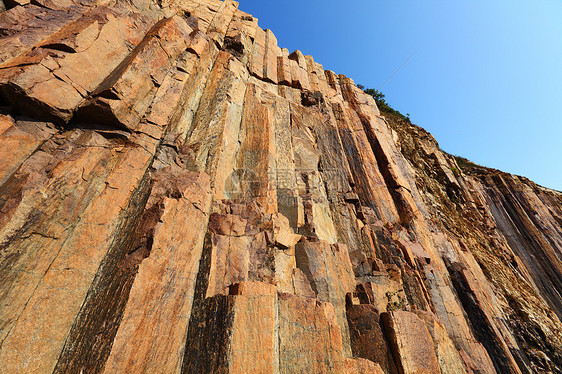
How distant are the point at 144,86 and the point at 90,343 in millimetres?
6451

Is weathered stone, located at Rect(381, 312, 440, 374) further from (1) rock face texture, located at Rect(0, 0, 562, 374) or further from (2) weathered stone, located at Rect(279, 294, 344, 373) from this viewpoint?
(2) weathered stone, located at Rect(279, 294, 344, 373)

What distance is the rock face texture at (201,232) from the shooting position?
167 inches

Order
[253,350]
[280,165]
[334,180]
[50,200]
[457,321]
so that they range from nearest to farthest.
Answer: [253,350], [50,200], [457,321], [280,165], [334,180]

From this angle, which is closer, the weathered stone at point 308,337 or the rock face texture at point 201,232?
the rock face texture at point 201,232

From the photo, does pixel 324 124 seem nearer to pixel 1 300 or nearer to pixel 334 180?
pixel 334 180

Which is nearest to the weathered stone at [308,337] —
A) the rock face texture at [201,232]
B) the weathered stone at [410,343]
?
the rock face texture at [201,232]

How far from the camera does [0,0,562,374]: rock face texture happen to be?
4.25 m

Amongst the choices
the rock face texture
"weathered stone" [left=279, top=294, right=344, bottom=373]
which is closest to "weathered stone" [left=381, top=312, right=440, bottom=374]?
the rock face texture

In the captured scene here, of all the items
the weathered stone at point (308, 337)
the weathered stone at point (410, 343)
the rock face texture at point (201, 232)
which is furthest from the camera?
the weathered stone at point (410, 343)

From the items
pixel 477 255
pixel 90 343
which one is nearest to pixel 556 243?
pixel 477 255

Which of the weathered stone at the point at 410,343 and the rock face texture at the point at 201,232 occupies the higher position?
the rock face texture at the point at 201,232

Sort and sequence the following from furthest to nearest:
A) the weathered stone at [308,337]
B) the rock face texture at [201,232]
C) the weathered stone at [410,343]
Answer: the weathered stone at [410,343] → the weathered stone at [308,337] → the rock face texture at [201,232]

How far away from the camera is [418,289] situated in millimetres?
7941

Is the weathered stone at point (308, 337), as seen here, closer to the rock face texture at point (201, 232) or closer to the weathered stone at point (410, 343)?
the rock face texture at point (201, 232)
